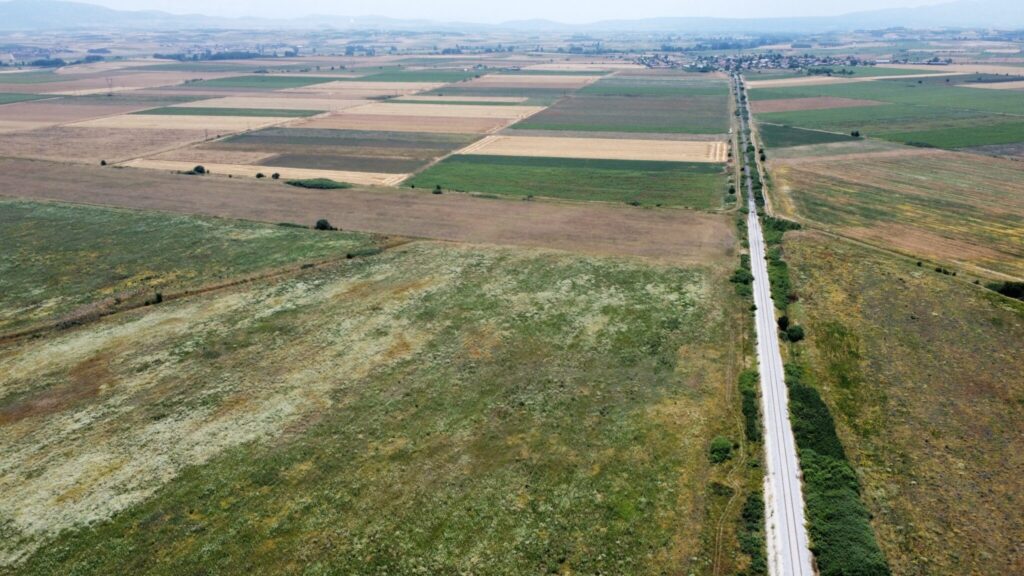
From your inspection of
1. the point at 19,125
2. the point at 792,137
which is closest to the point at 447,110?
Answer: the point at 792,137

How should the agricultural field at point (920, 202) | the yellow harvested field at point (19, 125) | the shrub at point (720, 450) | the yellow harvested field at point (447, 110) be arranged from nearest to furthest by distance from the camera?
the shrub at point (720, 450) < the agricultural field at point (920, 202) < the yellow harvested field at point (19, 125) < the yellow harvested field at point (447, 110)

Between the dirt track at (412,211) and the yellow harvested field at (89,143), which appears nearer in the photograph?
the dirt track at (412,211)

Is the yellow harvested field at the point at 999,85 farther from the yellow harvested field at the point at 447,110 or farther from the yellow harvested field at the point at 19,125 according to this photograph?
the yellow harvested field at the point at 19,125

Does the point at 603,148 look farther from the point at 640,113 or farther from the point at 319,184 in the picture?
the point at 319,184

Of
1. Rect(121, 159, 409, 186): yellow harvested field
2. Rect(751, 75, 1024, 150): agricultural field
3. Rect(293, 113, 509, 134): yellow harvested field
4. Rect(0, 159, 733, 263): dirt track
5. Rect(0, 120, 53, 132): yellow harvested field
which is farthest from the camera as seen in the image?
Rect(293, 113, 509, 134): yellow harvested field

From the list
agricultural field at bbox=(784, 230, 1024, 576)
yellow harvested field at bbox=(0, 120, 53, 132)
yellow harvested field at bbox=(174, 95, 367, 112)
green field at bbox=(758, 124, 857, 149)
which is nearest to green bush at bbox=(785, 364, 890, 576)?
agricultural field at bbox=(784, 230, 1024, 576)

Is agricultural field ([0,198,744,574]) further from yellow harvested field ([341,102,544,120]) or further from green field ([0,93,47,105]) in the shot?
green field ([0,93,47,105])

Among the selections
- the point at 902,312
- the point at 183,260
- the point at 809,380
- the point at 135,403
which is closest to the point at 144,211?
the point at 183,260

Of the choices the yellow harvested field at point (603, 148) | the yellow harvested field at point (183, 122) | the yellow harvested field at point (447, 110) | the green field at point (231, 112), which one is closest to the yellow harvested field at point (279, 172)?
the yellow harvested field at point (603, 148)
